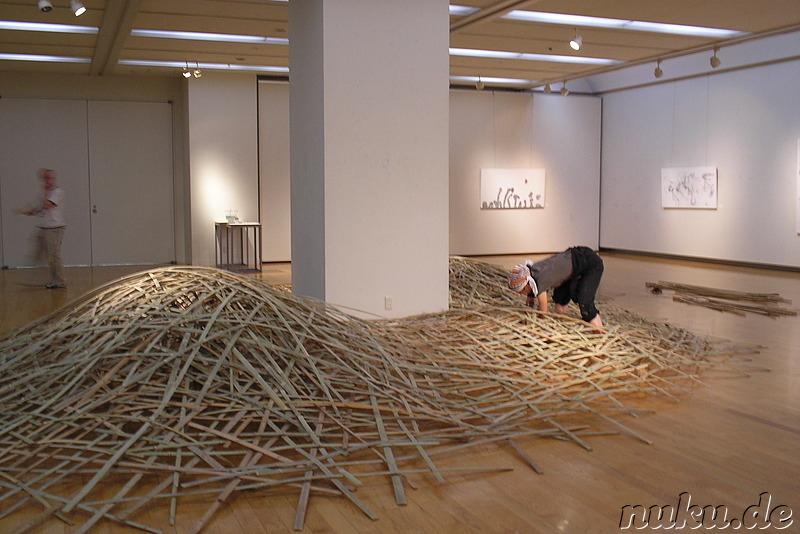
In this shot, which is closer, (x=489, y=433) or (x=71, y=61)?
(x=489, y=433)

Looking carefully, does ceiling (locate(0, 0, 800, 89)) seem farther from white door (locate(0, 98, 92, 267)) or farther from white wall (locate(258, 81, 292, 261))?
white door (locate(0, 98, 92, 267))

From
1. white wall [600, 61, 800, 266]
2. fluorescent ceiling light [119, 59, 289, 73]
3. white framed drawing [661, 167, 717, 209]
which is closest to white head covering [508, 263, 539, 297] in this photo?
fluorescent ceiling light [119, 59, 289, 73]

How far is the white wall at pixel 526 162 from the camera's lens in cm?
1519

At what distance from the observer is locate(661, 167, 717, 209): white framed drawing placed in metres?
13.6

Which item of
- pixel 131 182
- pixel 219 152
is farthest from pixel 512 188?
pixel 131 182

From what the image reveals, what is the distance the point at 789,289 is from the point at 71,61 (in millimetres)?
11264

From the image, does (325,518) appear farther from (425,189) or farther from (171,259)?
(171,259)

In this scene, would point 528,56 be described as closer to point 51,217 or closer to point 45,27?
point 45,27

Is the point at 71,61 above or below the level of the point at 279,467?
above

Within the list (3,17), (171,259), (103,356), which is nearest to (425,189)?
(103,356)

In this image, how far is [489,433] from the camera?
3727 mm

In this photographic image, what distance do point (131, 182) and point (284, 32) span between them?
18.3 feet

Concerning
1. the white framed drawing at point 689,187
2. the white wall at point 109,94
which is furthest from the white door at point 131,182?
the white framed drawing at point 689,187

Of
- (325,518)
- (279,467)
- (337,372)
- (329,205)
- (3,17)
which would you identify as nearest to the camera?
(325,518)
